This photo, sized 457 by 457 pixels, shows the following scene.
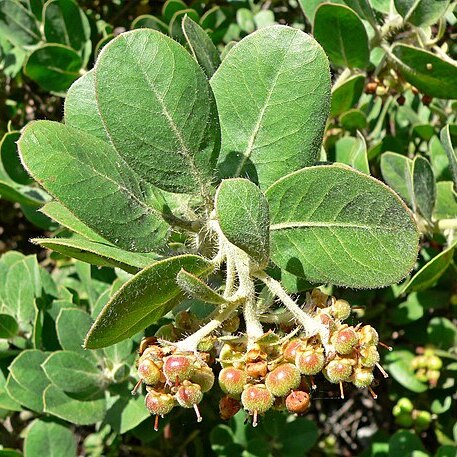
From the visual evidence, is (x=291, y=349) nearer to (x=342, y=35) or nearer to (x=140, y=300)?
(x=140, y=300)

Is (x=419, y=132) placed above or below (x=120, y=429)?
above

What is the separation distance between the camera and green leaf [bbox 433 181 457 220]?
2061 millimetres

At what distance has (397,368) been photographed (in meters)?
2.49

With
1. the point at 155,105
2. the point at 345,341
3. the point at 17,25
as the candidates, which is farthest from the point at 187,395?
the point at 17,25

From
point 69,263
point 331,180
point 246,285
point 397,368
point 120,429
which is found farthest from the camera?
point 69,263

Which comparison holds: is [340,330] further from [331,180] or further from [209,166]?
[209,166]

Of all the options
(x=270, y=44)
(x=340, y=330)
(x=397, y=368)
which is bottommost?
(x=397, y=368)

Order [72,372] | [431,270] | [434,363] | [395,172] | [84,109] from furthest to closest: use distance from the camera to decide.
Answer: [434,363] → [395,172] → [72,372] → [431,270] → [84,109]

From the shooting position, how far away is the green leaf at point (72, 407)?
190 centimetres

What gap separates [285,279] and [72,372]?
0.78m

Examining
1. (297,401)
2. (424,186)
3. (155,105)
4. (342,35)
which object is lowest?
(424,186)

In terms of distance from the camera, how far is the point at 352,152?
6.62 feet

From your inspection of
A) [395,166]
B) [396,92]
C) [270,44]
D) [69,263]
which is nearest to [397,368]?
[395,166]

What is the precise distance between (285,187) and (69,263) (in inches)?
67.6
